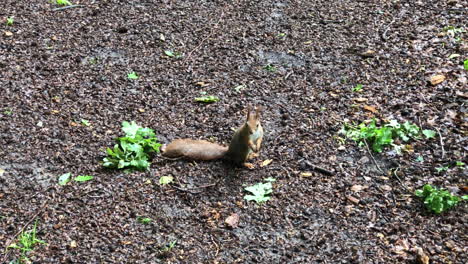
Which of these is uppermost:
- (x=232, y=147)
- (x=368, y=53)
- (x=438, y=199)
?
(x=368, y=53)

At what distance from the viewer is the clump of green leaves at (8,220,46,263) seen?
3487 mm

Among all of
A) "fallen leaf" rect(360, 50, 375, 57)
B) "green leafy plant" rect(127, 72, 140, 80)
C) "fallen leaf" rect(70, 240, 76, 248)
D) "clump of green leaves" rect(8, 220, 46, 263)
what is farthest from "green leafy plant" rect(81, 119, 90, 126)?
"fallen leaf" rect(360, 50, 375, 57)

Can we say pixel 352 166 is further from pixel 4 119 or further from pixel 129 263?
pixel 4 119

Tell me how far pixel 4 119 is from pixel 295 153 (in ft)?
8.20

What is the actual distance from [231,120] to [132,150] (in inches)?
36.2

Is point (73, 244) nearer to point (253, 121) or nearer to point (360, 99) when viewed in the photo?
point (253, 121)

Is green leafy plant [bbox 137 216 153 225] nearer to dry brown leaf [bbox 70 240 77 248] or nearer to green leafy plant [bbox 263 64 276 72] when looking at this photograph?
dry brown leaf [bbox 70 240 77 248]

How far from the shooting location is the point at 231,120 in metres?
4.64

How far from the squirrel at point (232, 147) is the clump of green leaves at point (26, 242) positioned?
3.64 ft

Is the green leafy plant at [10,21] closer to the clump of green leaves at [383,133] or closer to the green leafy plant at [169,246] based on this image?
the green leafy plant at [169,246]

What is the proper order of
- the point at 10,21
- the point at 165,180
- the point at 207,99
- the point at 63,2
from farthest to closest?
the point at 63,2 → the point at 10,21 → the point at 207,99 → the point at 165,180

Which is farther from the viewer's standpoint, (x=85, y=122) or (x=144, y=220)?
(x=85, y=122)

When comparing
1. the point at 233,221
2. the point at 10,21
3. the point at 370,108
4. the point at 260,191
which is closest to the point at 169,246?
the point at 233,221

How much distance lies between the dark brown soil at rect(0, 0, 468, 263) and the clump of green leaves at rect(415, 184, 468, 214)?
56 mm
